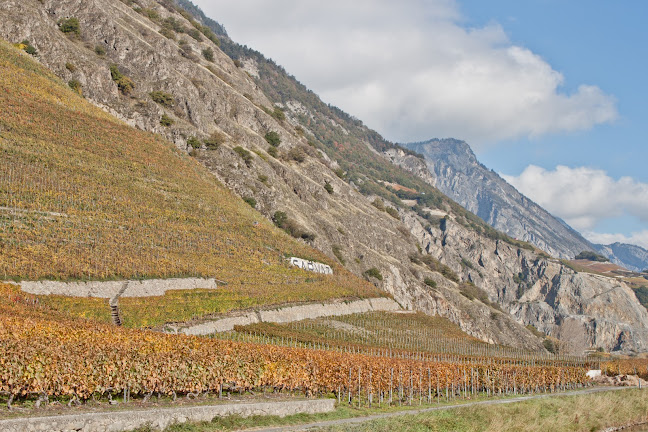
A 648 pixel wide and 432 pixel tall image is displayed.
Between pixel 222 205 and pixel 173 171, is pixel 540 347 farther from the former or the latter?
pixel 173 171

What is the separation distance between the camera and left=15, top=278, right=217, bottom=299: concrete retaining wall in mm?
49719

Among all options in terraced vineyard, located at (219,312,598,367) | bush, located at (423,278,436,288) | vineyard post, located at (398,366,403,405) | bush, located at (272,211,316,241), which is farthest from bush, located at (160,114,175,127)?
vineyard post, located at (398,366,403,405)

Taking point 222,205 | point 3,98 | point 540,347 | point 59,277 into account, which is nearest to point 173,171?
point 222,205

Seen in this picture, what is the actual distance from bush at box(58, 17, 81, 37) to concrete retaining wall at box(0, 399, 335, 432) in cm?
11358

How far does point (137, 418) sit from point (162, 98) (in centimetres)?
10617

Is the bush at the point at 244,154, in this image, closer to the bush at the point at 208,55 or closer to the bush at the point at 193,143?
the bush at the point at 193,143

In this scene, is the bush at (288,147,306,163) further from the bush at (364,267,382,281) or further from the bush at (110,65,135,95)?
the bush at (110,65,135,95)

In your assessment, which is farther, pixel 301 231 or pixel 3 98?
pixel 301 231

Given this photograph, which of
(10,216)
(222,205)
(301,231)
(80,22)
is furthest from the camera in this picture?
(80,22)

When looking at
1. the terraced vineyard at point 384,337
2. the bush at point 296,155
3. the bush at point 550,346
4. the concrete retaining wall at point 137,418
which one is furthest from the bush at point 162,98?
the bush at point 550,346

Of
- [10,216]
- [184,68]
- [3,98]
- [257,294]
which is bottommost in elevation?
[257,294]

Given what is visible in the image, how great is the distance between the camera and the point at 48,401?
878 inches

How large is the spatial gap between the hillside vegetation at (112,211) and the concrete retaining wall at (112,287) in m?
1.05

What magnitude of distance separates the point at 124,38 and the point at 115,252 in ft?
267
